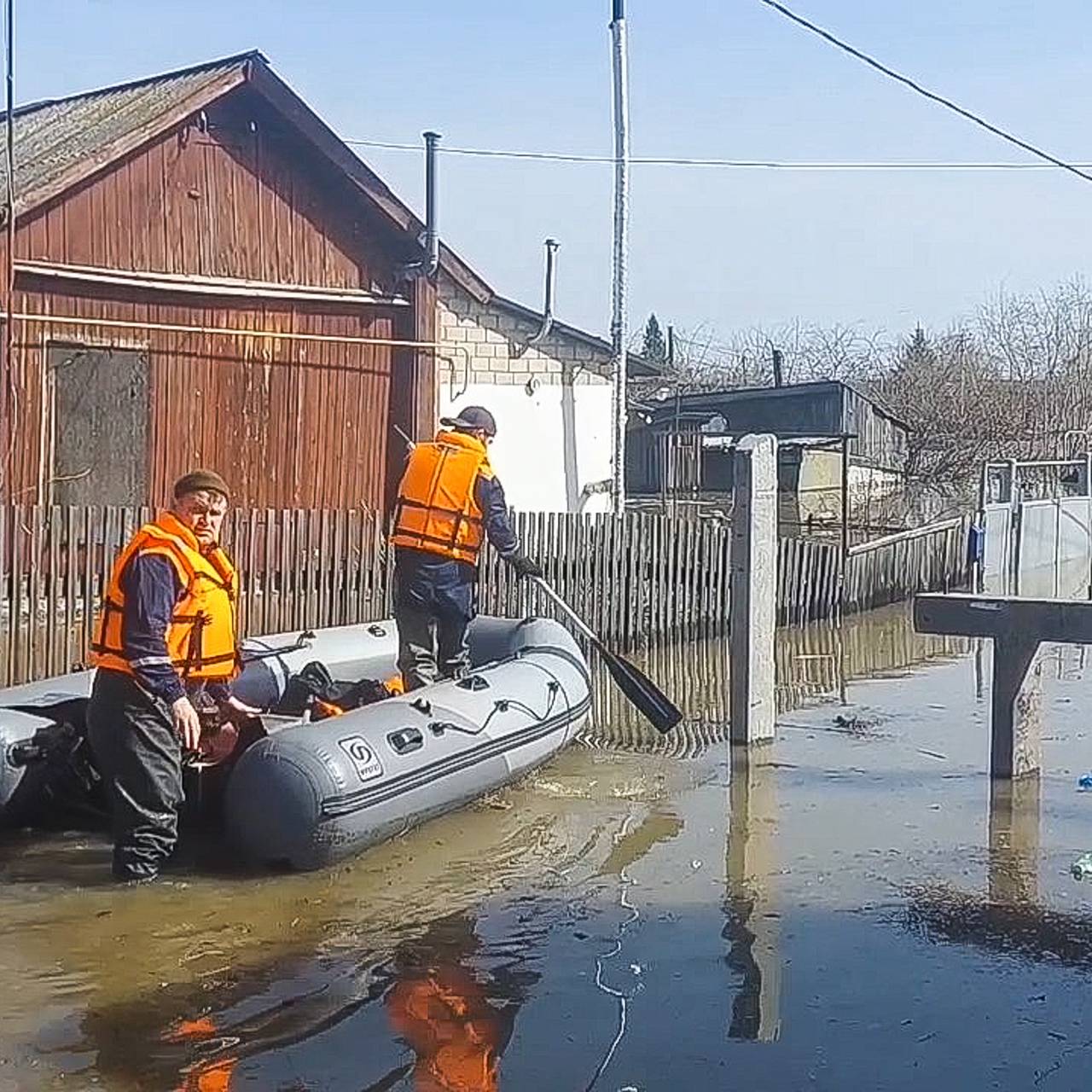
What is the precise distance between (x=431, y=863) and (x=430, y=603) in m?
2.21

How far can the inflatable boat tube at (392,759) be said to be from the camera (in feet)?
24.8

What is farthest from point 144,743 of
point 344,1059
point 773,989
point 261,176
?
point 261,176

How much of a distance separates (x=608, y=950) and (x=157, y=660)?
2.16m

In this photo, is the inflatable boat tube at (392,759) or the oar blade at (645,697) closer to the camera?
the inflatable boat tube at (392,759)

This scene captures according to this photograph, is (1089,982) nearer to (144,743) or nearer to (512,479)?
(144,743)

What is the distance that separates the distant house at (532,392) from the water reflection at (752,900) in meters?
9.12

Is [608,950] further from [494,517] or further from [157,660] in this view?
[494,517]

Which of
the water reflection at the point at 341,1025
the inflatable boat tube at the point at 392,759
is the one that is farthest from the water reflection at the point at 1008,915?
the inflatable boat tube at the point at 392,759

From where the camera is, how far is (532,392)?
20000 millimetres

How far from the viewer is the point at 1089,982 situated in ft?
20.8

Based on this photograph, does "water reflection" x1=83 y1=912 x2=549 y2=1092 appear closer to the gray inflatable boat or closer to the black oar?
the gray inflatable boat

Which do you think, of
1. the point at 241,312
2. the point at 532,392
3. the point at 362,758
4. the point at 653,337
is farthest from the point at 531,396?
the point at 653,337

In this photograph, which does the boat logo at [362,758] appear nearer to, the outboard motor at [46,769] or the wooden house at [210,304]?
the outboard motor at [46,769]

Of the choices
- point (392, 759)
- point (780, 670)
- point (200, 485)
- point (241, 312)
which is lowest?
point (780, 670)
